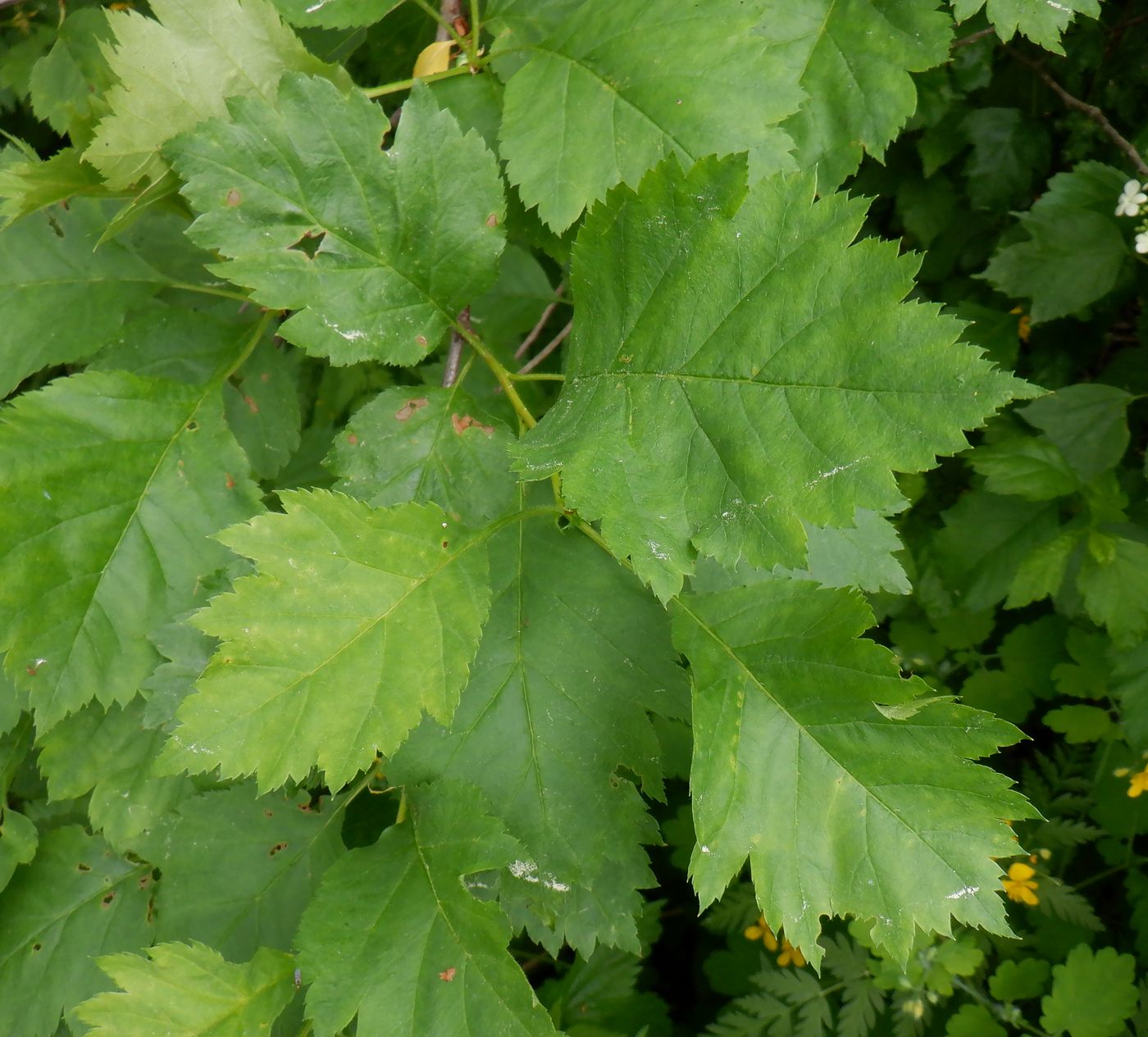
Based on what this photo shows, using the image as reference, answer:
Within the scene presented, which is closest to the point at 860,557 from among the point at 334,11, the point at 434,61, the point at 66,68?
the point at 434,61

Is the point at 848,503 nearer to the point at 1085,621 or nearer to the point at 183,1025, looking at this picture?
the point at 183,1025

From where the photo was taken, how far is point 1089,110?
1781 mm

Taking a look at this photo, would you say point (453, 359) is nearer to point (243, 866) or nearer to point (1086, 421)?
point (243, 866)

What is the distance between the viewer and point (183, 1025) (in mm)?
1087

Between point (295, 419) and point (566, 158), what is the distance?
25.2 inches

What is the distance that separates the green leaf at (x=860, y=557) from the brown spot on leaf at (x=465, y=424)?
0.45 m

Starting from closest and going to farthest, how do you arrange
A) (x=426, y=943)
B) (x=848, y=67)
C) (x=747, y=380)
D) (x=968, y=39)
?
(x=747, y=380), (x=426, y=943), (x=848, y=67), (x=968, y=39)

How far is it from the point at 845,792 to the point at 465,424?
61cm

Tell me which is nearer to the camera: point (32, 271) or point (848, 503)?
point (848, 503)

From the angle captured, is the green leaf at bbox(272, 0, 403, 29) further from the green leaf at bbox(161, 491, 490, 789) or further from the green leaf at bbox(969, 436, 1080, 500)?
the green leaf at bbox(969, 436, 1080, 500)

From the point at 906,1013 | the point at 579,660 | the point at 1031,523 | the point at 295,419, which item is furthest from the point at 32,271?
the point at 906,1013

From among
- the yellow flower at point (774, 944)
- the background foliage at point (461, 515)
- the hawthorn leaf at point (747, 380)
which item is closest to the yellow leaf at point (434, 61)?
the background foliage at point (461, 515)

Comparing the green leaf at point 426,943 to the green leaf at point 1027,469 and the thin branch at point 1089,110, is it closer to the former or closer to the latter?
the green leaf at point 1027,469

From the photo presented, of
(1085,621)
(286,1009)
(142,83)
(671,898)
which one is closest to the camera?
(142,83)
